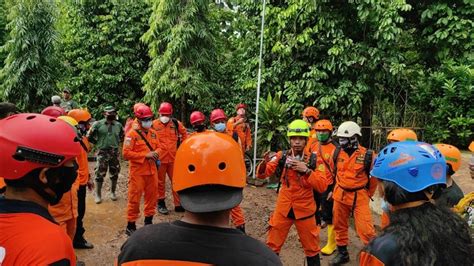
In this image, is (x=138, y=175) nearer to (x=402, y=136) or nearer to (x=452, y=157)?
(x=402, y=136)

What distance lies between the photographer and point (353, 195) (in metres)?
5.20

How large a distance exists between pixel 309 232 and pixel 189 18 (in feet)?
24.5

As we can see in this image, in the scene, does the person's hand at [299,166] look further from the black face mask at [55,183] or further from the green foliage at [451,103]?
the green foliage at [451,103]

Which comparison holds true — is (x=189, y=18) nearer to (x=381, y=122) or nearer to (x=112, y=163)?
(x=112, y=163)

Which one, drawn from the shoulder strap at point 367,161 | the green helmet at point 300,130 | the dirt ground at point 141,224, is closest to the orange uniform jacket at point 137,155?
the dirt ground at point 141,224

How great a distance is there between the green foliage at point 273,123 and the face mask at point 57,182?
7.94 meters

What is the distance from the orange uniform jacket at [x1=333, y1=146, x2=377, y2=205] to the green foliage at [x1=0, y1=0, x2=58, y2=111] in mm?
9782

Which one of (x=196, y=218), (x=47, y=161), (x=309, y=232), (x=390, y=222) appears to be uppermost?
(x=47, y=161)

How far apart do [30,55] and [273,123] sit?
24.2 ft

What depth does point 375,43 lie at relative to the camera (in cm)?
919

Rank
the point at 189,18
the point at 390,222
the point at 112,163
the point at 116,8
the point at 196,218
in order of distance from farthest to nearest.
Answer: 1. the point at 116,8
2. the point at 189,18
3. the point at 112,163
4. the point at 390,222
5. the point at 196,218

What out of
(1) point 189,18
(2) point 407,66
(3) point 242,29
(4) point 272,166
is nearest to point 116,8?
(1) point 189,18

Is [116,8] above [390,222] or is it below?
above

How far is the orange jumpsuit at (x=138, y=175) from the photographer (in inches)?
239
